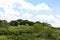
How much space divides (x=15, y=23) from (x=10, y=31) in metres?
42.5

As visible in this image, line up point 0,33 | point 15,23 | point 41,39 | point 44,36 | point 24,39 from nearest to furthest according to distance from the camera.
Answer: point 24,39 → point 41,39 → point 44,36 → point 0,33 → point 15,23

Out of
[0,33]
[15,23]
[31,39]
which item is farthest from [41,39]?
[15,23]

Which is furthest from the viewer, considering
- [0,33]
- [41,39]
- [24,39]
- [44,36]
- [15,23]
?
[15,23]

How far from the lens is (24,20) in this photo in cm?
15712

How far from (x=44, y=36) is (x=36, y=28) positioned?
29428 mm

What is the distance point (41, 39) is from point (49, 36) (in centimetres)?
1039

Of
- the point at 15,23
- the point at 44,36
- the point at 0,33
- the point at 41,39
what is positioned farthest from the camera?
the point at 15,23

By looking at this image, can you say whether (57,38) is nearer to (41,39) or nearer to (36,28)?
(41,39)

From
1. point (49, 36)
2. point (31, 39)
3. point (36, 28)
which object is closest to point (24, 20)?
point (36, 28)

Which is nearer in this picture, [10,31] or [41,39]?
[41,39]

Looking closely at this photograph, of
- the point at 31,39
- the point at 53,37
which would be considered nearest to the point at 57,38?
the point at 53,37

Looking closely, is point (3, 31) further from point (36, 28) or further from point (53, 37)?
point (53, 37)

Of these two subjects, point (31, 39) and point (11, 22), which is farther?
point (11, 22)

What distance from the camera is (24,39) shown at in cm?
6875
